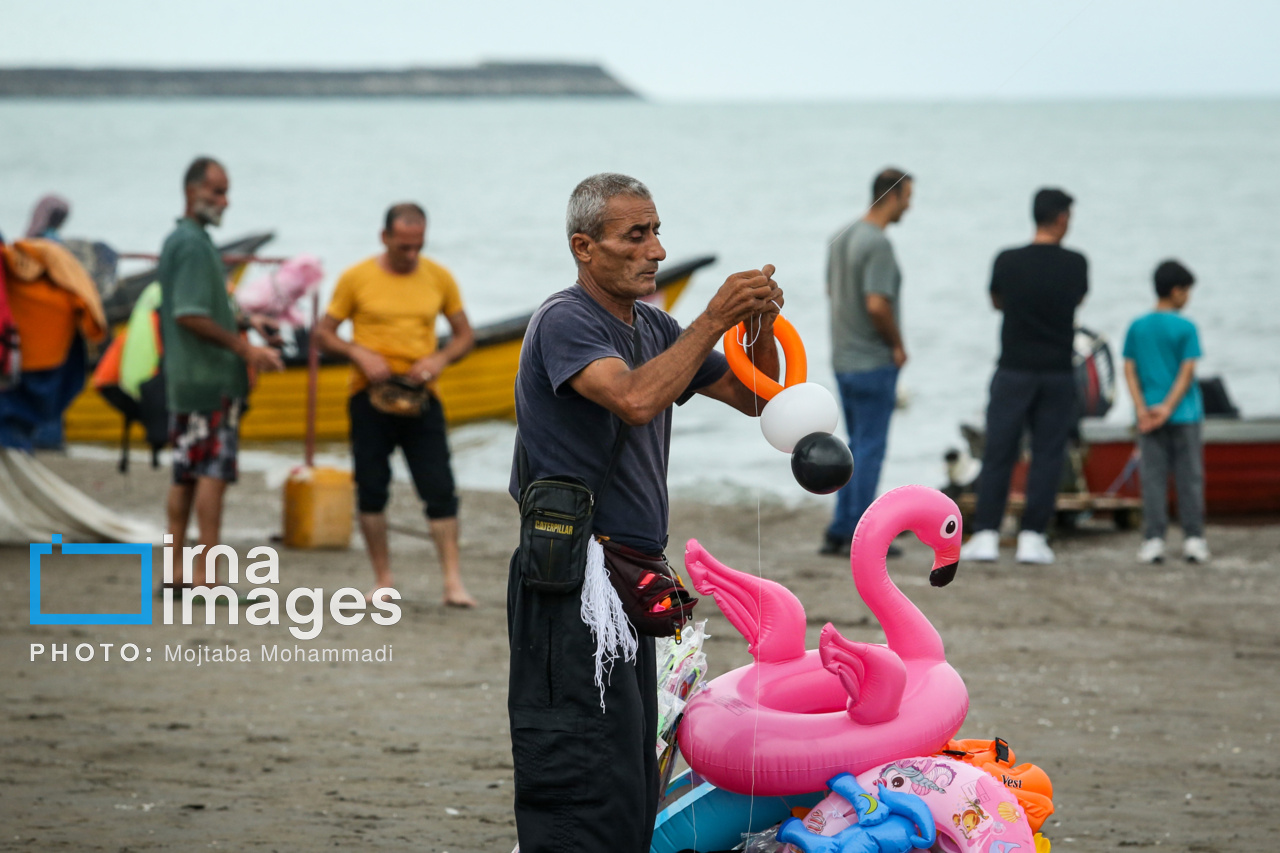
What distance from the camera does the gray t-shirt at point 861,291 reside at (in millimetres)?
8023

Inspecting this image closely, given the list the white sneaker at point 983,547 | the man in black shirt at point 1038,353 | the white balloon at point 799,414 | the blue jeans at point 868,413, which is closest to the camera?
the white balloon at point 799,414

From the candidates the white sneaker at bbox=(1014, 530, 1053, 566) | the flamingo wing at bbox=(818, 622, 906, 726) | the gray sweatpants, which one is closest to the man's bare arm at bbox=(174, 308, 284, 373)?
the flamingo wing at bbox=(818, 622, 906, 726)

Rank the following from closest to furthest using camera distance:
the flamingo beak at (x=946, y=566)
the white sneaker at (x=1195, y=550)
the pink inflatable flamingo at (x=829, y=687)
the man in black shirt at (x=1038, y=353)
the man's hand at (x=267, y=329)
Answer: the pink inflatable flamingo at (x=829, y=687)
the flamingo beak at (x=946, y=566)
the man's hand at (x=267, y=329)
the man in black shirt at (x=1038, y=353)
the white sneaker at (x=1195, y=550)

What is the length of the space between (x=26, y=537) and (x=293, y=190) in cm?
6190

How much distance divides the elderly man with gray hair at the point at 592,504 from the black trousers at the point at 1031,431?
5.27 meters

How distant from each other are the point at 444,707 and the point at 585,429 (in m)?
2.62

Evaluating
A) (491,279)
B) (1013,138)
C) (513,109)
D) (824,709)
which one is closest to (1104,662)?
(824,709)

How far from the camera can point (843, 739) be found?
3229 mm

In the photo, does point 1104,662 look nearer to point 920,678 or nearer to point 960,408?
point 920,678

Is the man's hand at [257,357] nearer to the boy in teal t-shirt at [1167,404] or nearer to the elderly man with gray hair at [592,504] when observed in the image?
the elderly man with gray hair at [592,504]

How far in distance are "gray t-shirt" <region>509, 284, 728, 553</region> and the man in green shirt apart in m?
3.91

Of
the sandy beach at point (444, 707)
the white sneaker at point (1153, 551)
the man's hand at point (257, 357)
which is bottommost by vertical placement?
the sandy beach at point (444, 707)

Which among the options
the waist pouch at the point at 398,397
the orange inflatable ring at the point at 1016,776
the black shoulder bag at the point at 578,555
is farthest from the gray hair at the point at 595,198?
the waist pouch at the point at 398,397

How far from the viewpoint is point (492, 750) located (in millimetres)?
4824
